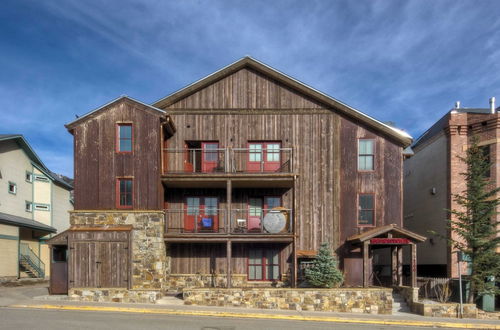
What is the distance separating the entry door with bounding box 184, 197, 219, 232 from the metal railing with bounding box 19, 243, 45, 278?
14.3 m

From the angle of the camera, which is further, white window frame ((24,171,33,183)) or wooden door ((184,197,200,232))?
white window frame ((24,171,33,183))

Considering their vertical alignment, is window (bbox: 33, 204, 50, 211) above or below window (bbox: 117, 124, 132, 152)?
below

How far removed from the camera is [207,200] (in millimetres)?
18922

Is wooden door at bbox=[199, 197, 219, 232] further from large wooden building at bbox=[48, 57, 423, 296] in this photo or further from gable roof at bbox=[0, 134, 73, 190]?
gable roof at bbox=[0, 134, 73, 190]

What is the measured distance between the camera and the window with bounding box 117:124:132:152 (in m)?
17.2

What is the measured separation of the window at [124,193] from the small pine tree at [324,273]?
352 inches

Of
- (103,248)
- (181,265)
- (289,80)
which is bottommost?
(181,265)

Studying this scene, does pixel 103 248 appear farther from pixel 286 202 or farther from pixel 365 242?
pixel 365 242

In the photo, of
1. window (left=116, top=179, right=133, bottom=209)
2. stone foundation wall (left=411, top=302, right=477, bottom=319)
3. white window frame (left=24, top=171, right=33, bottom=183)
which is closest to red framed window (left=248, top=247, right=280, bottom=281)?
window (left=116, top=179, right=133, bottom=209)

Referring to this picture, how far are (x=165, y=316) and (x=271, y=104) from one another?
1141 centimetres

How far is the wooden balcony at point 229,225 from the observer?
1688 cm

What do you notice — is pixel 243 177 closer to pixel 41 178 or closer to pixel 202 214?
pixel 202 214

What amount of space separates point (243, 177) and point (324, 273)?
5.71 m

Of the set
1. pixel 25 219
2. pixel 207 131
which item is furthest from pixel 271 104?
pixel 25 219
